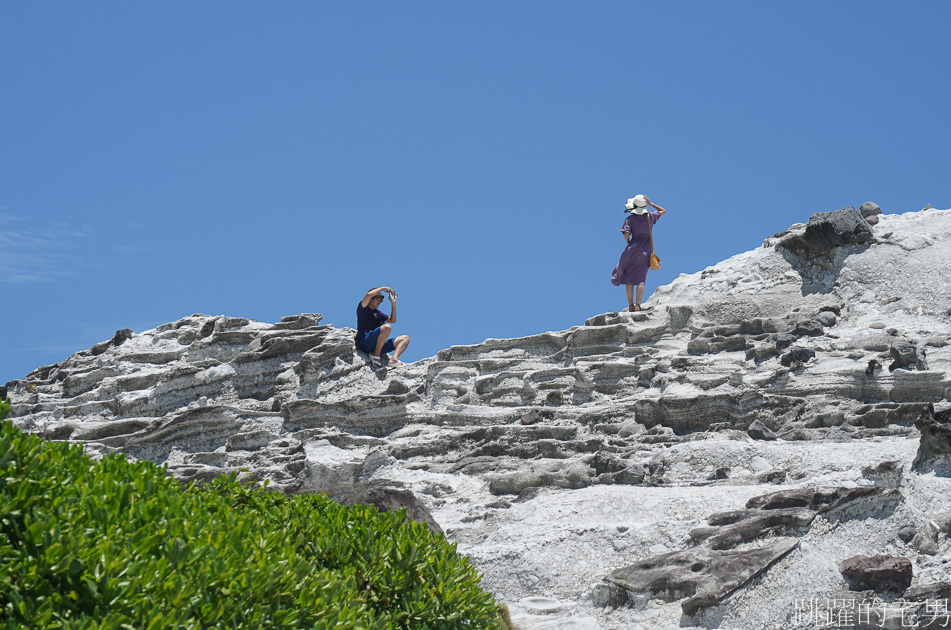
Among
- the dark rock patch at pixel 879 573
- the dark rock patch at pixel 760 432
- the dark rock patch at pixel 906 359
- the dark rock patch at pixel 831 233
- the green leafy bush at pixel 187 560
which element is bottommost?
the dark rock patch at pixel 879 573

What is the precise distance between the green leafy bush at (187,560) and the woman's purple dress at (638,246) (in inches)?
572

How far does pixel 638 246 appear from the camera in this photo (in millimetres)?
21469

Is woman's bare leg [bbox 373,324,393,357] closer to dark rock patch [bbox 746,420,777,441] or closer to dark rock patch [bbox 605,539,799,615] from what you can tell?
dark rock patch [bbox 746,420,777,441]

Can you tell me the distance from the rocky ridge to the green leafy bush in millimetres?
2565

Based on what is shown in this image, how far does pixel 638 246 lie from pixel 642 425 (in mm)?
6996

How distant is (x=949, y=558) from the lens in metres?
9.07

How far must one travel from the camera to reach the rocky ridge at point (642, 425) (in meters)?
9.59

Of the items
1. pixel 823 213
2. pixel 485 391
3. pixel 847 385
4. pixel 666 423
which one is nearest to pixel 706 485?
pixel 666 423

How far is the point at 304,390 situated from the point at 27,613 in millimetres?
14444

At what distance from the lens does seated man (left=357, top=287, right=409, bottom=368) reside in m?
20.3

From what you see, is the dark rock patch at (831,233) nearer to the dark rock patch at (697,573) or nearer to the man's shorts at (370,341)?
the man's shorts at (370,341)

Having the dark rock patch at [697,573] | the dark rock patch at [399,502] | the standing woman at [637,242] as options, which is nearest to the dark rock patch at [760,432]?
the dark rock patch at [697,573]

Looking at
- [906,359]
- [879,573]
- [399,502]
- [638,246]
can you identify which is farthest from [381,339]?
[879,573]

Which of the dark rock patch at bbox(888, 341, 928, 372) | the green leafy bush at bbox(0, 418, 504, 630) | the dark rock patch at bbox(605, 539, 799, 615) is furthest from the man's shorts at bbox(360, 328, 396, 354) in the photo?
the green leafy bush at bbox(0, 418, 504, 630)
